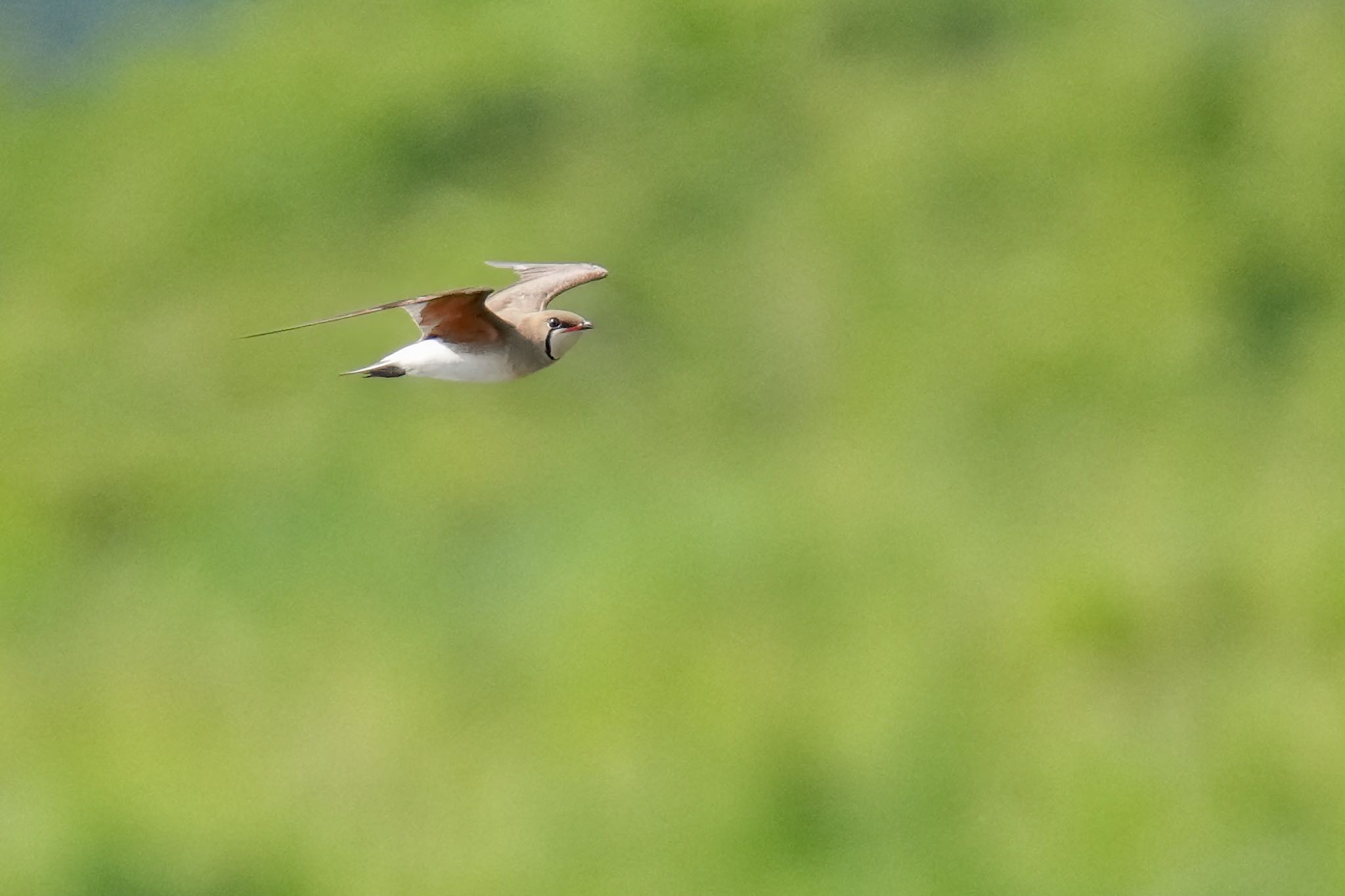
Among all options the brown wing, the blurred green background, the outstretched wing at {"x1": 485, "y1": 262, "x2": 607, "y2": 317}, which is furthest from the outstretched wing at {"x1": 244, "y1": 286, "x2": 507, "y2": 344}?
the blurred green background

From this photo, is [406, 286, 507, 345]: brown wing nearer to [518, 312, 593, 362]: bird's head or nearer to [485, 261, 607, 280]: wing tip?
[518, 312, 593, 362]: bird's head

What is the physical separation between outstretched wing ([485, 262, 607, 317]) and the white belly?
0.91ft

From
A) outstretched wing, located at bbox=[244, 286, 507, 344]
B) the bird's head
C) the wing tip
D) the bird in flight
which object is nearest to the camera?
outstretched wing, located at bbox=[244, 286, 507, 344]

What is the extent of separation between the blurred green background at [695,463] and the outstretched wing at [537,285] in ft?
15.0

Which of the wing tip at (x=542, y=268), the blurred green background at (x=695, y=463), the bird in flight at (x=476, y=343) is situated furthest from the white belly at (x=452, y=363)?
the blurred green background at (x=695, y=463)

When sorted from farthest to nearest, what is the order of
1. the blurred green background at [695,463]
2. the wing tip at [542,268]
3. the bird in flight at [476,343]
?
the blurred green background at [695,463] < the wing tip at [542,268] < the bird in flight at [476,343]

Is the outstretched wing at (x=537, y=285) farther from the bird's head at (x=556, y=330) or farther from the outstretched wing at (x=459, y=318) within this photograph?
the outstretched wing at (x=459, y=318)

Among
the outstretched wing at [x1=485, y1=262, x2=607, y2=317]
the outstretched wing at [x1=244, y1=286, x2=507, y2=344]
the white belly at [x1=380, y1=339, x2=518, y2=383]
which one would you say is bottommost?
the white belly at [x1=380, y1=339, x2=518, y2=383]

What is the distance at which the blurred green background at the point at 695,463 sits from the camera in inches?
361

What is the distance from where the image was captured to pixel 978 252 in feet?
38.9

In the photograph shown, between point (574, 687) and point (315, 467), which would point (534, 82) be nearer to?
point (315, 467)

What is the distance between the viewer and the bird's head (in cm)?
281

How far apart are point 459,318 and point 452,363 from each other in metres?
0.07

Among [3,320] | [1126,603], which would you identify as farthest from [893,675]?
[3,320]
